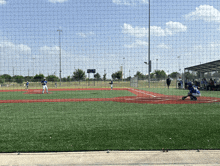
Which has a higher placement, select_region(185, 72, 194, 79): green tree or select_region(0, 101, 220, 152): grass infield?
select_region(185, 72, 194, 79): green tree

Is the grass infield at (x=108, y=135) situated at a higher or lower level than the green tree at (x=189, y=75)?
lower

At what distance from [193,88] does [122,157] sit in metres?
11.8

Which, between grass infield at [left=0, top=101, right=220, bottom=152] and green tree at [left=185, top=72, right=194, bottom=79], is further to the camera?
green tree at [left=185, top=72, right=194, bottom=79]

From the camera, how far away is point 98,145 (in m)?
4.50

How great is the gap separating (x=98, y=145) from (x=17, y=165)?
163 centimetres

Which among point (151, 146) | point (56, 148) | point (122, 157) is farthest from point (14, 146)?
point (151, 146)

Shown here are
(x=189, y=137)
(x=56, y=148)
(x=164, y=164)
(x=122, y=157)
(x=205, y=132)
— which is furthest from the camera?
(x=205, y=132)

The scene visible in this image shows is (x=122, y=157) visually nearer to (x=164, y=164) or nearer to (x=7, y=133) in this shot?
(x=164, y=164)

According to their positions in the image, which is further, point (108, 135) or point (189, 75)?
point (189, 75)

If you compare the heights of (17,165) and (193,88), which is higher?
(193,88)

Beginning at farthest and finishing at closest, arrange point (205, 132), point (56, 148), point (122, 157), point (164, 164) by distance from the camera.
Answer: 1. point (205, 132)
2. point (56, 148)
3. point (122, 157)
4. point (164, 164)

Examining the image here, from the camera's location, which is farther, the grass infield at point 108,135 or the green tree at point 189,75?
the green tree at point 189,75

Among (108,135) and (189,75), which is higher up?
(189,75)

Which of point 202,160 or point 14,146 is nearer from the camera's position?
point 202,160
